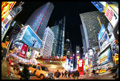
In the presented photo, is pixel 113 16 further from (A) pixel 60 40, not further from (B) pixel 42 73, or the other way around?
(A) pixel 60 40

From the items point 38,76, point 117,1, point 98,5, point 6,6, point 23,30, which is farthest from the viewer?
point 23,30

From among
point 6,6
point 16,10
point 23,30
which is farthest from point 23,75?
point 23,30

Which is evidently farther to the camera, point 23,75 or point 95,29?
point 95,29

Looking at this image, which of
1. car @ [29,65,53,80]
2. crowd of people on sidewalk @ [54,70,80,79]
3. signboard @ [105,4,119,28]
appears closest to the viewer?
car @ [29,65,53,80]

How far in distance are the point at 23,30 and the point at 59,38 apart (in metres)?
82.7

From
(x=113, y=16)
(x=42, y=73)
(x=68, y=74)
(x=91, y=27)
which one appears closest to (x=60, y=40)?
(x=91, y=27)

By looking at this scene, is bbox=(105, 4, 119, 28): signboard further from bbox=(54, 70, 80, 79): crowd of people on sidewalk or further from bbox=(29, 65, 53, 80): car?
bbox=(29, 65, 53, 80): car

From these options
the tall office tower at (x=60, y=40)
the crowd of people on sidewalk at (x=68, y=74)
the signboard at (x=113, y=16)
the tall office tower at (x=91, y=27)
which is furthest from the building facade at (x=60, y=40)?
the crowd of people on sidewalk at (x=68, y=74)

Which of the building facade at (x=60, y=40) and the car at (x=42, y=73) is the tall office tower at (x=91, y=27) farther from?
the building facade at (x=60, y=40)

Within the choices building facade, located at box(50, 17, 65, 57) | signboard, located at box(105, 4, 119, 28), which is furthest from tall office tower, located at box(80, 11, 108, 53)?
building facade, located at box(50, 17, 65, 57)

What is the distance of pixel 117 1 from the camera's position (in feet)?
60.0

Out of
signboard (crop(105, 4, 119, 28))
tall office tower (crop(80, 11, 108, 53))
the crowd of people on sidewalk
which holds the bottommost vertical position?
the crowd of people on sidewalk

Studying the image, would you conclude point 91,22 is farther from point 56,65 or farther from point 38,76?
point 38,76

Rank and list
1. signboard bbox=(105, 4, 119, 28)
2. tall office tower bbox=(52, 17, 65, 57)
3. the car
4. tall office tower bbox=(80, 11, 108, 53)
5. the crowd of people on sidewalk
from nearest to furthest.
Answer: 1. the car
2. the crowd of people on sidewalk
3. signboard bbox=(105, 4, 119, 28)
4. tall office tower bbox=(80, 11, 108, 53)
5. tall office tower bbox=(52, 17, 65, 57)
